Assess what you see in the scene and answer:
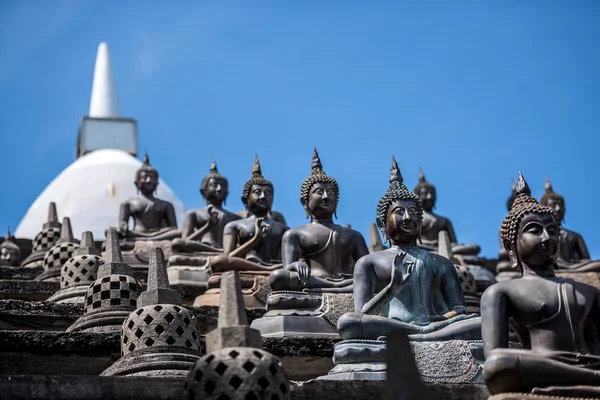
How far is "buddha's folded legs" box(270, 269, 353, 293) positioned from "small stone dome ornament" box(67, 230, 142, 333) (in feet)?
5.20

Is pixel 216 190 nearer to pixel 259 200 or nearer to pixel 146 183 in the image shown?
pixel 146 183

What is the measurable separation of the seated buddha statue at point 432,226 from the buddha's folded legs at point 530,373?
40.5ft

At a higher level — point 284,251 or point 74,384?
point 284,251

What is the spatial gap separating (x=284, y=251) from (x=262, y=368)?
661cm

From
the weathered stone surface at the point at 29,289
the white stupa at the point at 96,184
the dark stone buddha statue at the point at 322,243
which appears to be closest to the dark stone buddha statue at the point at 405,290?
the dark stone buddha statue at the point at 322,243

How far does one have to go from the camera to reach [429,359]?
10.7 m

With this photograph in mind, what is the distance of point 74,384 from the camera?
8758 millimetres

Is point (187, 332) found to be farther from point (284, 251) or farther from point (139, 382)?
point (284, 251)

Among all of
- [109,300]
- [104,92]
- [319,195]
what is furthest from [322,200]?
[104,92]

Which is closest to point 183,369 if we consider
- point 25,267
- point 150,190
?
point 25,267

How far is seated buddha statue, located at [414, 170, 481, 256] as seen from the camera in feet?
69.8

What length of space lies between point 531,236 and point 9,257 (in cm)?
1332

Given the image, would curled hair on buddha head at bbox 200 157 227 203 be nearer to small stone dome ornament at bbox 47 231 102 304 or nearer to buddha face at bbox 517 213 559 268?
small stone dome ornament at bbox 47 231 102 304

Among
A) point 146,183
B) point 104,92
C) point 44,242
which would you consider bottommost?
point 44,242
